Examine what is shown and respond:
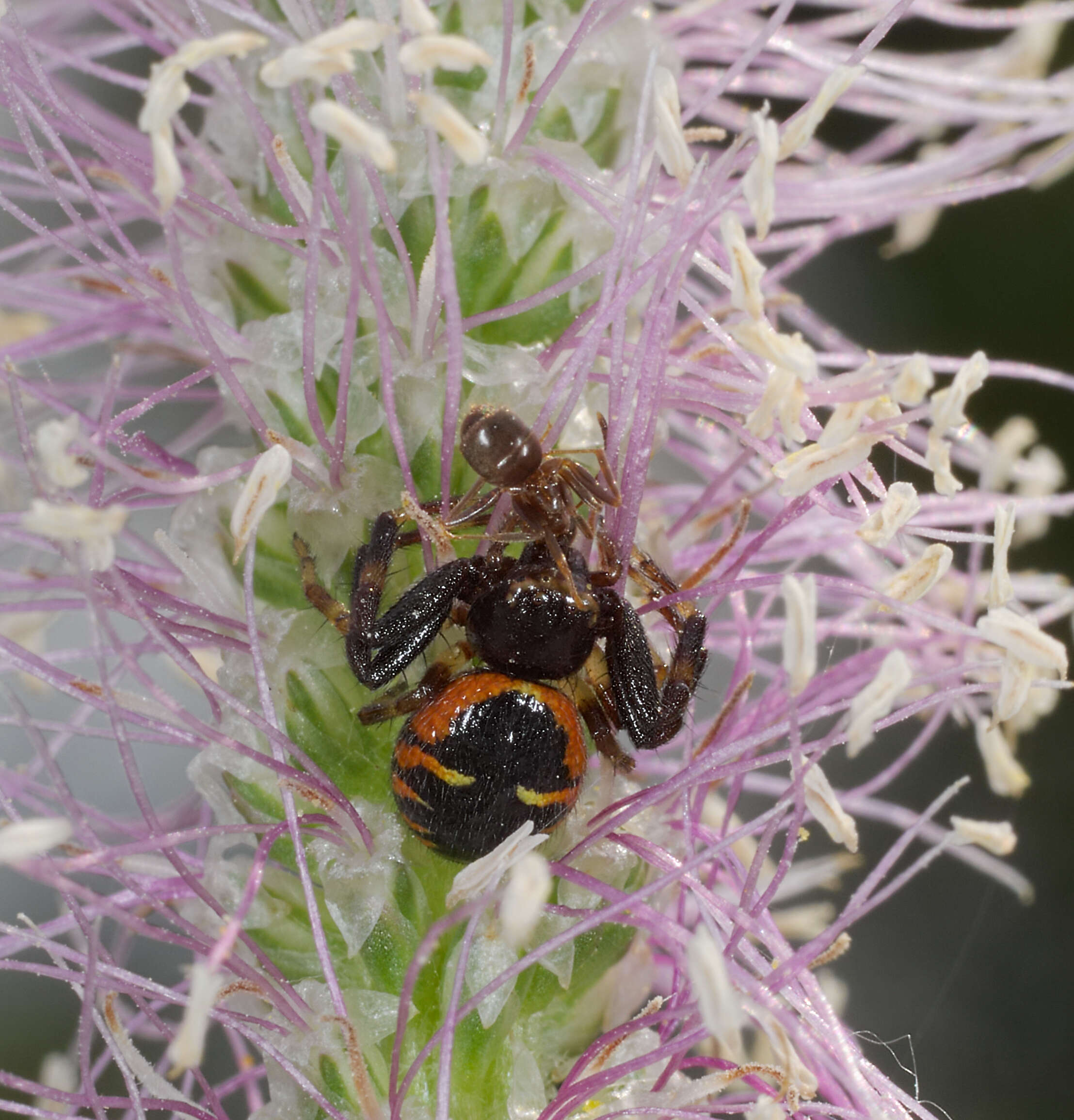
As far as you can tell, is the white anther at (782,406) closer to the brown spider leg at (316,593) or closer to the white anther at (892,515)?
the white anther at (892,515)

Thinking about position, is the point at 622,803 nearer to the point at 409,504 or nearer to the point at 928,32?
the point at 409,504

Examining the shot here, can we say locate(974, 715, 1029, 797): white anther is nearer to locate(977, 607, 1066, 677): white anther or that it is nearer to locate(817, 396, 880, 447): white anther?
locate(977, 607, 1066, 677): white anther

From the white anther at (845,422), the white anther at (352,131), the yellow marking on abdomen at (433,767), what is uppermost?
the white anther at (352,131)

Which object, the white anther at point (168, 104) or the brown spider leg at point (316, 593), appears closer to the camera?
the white anther at point (168, 104)

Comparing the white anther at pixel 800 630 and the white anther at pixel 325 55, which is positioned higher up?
the white anther at pixel 325 55

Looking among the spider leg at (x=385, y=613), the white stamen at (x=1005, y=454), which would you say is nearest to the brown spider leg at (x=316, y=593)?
the spider leg at (x=385, y=613)

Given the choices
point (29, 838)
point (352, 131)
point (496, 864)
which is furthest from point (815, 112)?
point (29, 838)

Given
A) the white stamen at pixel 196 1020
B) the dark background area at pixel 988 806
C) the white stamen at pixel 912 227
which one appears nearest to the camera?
the white stamen at pixel 196 1020
